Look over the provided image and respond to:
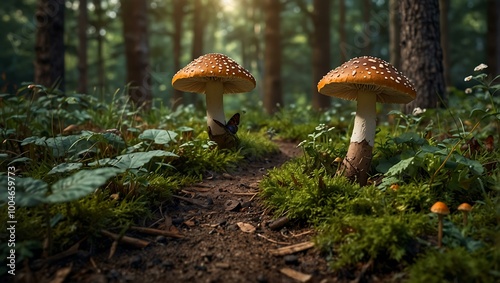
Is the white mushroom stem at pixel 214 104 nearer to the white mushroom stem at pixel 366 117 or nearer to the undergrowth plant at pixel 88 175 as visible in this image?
the undergrowth plant at pixel 88 175

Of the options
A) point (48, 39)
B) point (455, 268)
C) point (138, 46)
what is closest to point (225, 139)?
point (455, 268)

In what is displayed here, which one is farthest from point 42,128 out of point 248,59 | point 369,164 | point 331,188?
point 248,59

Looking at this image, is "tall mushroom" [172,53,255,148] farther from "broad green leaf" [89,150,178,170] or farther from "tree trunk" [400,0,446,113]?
"tree trunk" [400,0,446,113]

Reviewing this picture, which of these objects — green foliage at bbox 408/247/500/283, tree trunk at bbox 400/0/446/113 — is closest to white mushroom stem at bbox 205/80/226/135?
green foliage at bbox 408/247/500/283

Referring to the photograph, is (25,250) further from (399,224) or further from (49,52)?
(49,52)

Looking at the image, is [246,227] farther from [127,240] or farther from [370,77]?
[370,77]
